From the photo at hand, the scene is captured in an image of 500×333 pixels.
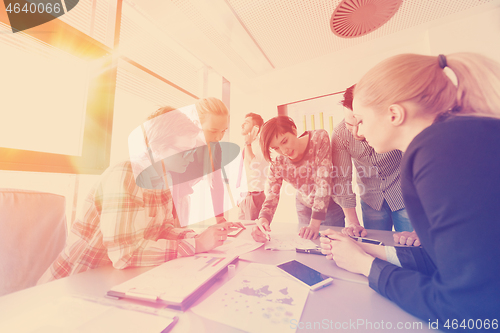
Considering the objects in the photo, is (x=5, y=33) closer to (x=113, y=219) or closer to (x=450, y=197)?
(x=113, y=219)

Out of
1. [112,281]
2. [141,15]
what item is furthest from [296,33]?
[112,281]

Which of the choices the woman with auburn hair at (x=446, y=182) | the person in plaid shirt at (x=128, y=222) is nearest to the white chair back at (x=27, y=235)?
the person in plaid shirt at (x=128, y=222)

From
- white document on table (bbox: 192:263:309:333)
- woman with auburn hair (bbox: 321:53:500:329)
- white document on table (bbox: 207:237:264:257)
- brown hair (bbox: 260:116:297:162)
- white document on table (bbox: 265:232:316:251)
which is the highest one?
brown hair (bbox: 260:116:297:162)

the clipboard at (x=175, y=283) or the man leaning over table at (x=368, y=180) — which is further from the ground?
the man leaning over table at (x=368, y=180)

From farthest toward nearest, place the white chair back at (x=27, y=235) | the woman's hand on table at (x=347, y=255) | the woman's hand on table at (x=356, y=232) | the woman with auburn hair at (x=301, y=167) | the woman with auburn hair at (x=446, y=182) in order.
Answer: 1. the woman with auburn hair at (x=301, y=167)
2. the woman's hand on table at (x=356, y=232)
3. the white chair back at (x=27, y=235)
4. the woman's hand on table at (x=347, y=255)
5. the woman with auburn hair at (x=446, y=182)

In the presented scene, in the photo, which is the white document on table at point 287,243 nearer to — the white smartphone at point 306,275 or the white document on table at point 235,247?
the white document on table at point 235,247

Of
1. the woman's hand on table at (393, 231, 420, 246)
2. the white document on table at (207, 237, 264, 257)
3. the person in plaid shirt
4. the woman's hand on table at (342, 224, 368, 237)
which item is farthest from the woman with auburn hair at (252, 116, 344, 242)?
the person in plaid shirt

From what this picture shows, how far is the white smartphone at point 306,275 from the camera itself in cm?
56

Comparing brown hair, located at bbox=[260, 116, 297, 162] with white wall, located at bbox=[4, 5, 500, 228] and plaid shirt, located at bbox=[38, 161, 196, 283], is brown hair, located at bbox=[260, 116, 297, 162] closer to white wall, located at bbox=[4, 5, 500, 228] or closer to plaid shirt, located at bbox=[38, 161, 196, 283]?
plaid shirt, located at bbox=[38, 161, 196, 283]

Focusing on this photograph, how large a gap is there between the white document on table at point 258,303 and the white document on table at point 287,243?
0.94 ft

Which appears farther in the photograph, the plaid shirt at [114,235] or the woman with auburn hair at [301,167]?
the woman with auburn hair at [301,167]

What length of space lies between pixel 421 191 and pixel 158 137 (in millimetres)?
941

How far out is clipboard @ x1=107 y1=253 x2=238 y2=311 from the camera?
48 centimetres

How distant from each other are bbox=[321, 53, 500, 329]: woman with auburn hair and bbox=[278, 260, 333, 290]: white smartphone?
0.36 ft
